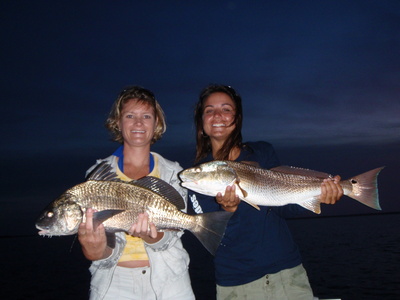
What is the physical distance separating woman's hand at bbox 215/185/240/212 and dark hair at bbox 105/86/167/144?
54.8 inches

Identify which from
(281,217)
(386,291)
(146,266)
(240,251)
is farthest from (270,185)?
(386,291)

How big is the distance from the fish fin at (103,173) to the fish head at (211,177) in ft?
2.97

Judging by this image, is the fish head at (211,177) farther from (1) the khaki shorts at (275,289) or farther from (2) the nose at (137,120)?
(1) the khaki shorts at (275,289)

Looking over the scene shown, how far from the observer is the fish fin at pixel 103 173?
3.77 m

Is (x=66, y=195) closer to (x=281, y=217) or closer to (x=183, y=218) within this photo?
(x=183, y=218)

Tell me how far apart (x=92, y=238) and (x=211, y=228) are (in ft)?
4.55

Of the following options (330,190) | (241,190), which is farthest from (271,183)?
(330,190)

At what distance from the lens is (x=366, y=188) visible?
428 cm

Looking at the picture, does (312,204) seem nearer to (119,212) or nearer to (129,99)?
(119,212)

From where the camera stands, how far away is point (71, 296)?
78.2 ft

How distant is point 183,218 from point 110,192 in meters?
0.93

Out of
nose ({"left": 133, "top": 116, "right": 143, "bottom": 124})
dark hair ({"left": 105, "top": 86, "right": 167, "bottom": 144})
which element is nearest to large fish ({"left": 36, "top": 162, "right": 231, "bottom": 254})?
nose ({"left": 133, "top": 116, "right": 143, "bottom": 124})

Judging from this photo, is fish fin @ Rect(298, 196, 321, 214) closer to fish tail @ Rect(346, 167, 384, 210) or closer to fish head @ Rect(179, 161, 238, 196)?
fish tail @ Rect(346, 167, 384, 210)

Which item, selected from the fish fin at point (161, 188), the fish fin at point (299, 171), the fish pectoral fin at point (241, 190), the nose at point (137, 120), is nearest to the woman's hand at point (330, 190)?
the fish fin at point (299, 171)
